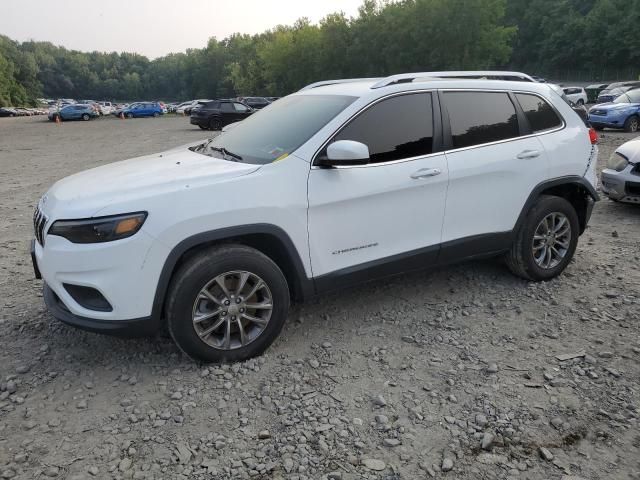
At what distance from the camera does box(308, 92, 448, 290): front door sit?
3.45 metres

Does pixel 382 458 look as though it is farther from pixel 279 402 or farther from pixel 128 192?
pixel 128 192

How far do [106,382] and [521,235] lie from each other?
3.38m

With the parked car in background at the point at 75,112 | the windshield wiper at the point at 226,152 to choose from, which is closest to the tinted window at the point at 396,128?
the windshield wiper at the point at 226,152

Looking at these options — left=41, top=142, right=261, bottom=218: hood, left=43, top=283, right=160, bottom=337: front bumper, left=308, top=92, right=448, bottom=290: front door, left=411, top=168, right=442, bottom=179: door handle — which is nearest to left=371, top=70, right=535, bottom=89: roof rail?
left=308, top=92, right=448, bottom=290: front door

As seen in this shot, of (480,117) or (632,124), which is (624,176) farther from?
(632,124)

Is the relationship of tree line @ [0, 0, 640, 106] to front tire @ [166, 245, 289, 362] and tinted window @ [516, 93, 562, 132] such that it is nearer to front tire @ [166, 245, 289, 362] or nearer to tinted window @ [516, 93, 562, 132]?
tinted window @ [516, 93, 562, 132]

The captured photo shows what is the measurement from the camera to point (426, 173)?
147 inches

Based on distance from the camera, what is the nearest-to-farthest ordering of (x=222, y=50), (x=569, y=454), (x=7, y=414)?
(x=569, y=454), (x=7, y=414), (x=222, y=50)

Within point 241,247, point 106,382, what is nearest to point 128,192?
point 241,247

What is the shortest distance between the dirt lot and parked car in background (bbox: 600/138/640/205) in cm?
253

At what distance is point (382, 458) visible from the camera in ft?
8.44

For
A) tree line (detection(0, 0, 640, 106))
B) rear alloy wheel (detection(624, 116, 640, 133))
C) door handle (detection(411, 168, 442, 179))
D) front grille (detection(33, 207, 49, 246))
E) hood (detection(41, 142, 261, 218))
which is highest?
tree line (detection(0, 0, 640, 106))

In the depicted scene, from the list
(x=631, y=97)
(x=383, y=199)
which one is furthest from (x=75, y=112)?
(x=383, y=199)

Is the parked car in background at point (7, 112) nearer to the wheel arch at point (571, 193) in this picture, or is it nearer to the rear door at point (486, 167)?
the rear door at point (486, 167)
